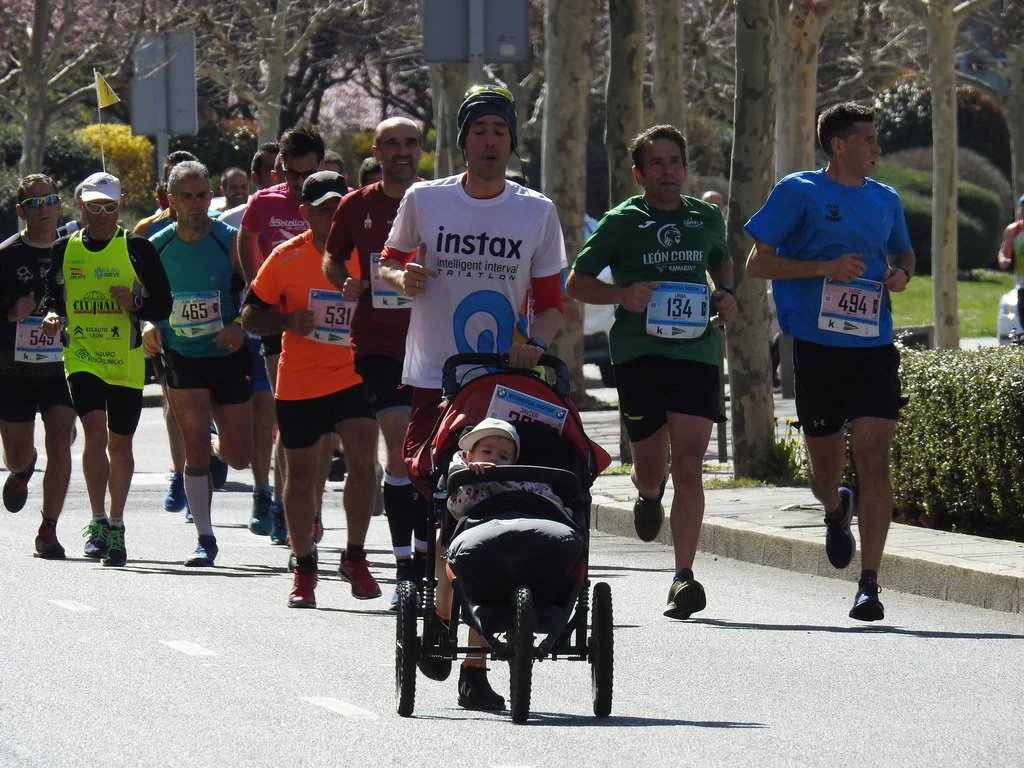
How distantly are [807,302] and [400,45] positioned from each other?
3919cm

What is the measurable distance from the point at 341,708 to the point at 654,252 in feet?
10.0

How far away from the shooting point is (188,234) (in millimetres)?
11508

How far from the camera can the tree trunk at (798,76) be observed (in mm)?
22984

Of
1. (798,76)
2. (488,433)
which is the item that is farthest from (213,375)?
(798,76)

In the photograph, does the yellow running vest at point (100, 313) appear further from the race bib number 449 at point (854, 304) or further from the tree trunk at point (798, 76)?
the tree trunk at point (798, 76)

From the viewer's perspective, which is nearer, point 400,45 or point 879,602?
point 879,602

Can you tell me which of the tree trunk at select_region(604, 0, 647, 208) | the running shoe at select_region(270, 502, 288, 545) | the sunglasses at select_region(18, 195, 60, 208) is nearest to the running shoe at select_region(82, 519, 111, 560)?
the running shoe at select_region(270, 502, 288, 545)

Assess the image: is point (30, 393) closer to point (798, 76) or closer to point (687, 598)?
point (687, 598)

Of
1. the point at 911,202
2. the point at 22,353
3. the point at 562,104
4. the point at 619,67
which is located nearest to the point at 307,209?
the point at 22,353

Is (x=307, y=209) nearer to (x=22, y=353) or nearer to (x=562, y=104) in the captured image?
(x=22, y=353)

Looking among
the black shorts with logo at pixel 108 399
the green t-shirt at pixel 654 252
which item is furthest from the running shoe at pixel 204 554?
the green t-shirt at pixel 654 252

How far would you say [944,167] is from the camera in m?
24.8

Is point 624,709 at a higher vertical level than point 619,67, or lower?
lower

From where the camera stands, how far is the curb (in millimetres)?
9398
